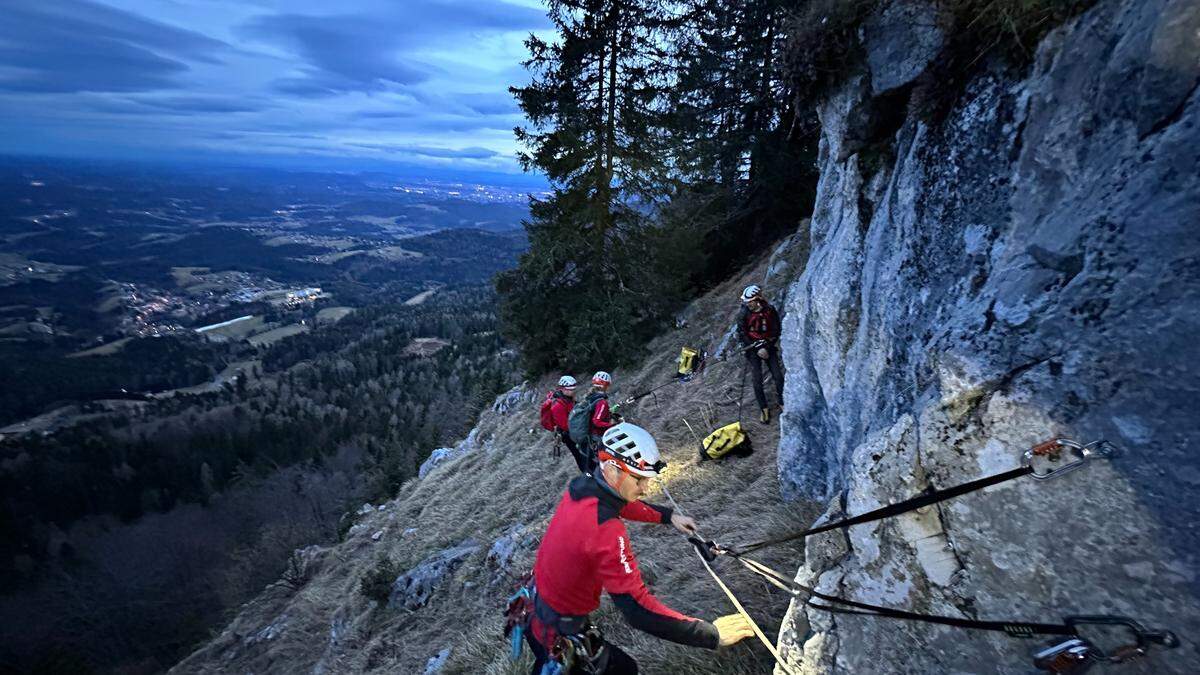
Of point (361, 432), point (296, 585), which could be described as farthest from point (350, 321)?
point (296, 585)

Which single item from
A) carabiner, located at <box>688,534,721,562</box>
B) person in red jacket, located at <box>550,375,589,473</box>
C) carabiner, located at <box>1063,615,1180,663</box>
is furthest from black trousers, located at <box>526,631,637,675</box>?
person in red jacket, located at <box>550,375,589,473</box>

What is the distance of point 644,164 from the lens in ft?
55.6

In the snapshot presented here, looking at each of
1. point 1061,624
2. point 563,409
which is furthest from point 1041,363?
point 563,409

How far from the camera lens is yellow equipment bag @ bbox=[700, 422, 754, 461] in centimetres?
872

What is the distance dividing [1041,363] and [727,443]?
6.15m

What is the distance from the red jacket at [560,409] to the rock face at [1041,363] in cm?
612

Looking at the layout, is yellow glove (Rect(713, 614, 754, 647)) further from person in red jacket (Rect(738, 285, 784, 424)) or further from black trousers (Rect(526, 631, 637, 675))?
person in red jacket (Rect(738, 285, 784, 424))

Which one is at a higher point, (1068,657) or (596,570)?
(1068,657)

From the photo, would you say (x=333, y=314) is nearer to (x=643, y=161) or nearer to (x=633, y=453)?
(x=643, y=161)

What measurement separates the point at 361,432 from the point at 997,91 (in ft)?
267

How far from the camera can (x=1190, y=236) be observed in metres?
2.46

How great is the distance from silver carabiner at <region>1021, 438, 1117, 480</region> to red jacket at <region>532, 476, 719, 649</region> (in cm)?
196

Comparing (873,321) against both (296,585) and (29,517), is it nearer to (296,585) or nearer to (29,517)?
(296,585)

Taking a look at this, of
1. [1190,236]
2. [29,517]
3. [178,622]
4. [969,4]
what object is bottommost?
[29,517]
